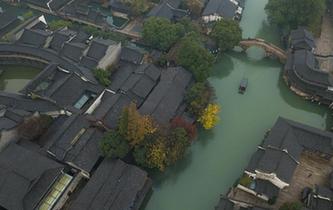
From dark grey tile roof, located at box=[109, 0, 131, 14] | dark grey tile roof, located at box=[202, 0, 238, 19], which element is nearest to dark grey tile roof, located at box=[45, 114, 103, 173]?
dark grey tile roof, located at box=[109, 0, 131, 14]

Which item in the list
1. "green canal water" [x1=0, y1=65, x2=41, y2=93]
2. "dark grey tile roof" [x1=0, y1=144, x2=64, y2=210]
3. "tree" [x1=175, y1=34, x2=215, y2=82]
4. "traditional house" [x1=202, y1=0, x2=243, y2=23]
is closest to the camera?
"dark grey tile roof" [x1=0, y1=144, x2=64, y2=210]

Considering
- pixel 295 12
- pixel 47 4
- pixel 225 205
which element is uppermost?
pixel 295 12

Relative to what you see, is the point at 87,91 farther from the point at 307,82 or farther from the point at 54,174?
the point at 307,82

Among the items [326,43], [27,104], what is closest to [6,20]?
[27,104]

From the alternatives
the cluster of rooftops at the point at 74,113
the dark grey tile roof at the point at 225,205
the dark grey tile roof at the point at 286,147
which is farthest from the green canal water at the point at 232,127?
the cluster of rooftops at the point at 74,113

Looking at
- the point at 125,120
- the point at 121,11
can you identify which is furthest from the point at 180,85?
the point at 121,11

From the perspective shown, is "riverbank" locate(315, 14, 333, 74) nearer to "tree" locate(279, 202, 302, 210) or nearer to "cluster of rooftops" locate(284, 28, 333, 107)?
"cluster of rooftops" locate(284, 28, 333, 107)

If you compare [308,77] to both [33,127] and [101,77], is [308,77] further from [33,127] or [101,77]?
[33,127]
